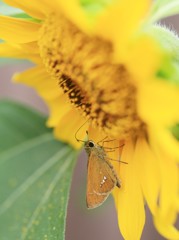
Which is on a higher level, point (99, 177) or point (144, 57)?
point (144, 57)

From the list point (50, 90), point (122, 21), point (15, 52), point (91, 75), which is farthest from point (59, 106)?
point (122, 21)

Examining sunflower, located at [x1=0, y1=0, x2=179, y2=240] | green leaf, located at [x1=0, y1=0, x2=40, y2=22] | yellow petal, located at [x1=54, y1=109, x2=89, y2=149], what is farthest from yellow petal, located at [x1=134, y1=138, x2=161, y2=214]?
green leaf, located at [x1=0, y1=0, x2=40, y2=22]

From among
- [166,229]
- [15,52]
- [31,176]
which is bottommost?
[31,176]

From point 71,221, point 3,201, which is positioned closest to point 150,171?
point 3,201

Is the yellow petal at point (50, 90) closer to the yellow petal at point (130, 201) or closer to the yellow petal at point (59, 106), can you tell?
the yellow petal at point (59, 106)

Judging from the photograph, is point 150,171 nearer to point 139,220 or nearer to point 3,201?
point 139,220

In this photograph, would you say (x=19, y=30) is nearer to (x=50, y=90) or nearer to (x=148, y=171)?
(x=50, y=90)
